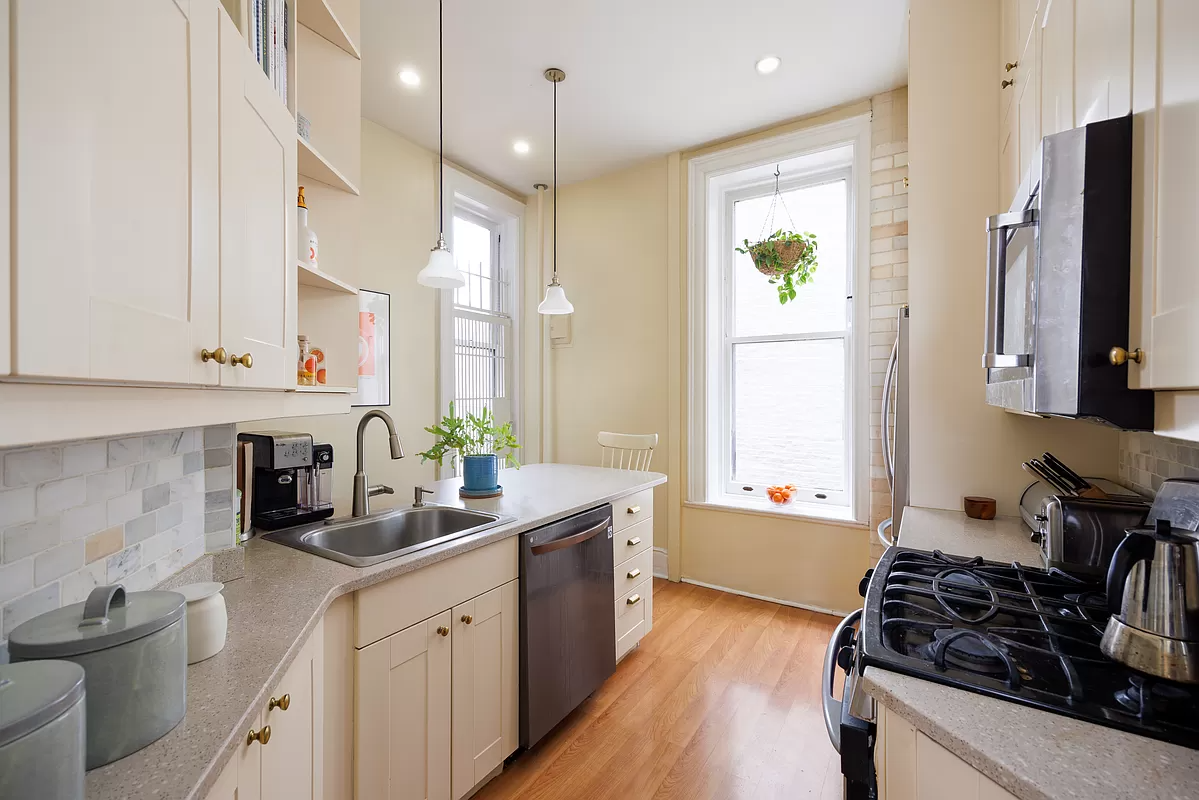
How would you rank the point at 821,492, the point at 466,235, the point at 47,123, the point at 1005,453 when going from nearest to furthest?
the point at 47,123
the point at 1005,453
the point at 821,492
the point at 466,235

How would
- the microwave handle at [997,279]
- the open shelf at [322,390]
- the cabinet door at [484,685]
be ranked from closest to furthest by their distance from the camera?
the microwave handle at [997,279]
the open shelf at [322,390]
the cabinet door at [484,685]

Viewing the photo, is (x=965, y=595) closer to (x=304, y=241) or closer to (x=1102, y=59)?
(x=1102, y=59)

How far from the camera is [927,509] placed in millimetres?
1922

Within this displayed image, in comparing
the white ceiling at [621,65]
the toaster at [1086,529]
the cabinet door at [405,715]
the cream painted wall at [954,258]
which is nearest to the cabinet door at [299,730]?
the cabinet door at [405,715]

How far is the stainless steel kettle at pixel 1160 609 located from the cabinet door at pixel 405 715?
4.82ft

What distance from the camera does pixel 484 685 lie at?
1679 millimetres

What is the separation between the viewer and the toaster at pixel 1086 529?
116 centimetres

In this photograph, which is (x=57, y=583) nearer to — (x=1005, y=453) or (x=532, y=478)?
(x=532, y=478)

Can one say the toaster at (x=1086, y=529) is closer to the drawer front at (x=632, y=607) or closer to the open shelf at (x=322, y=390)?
the drawer front at (x=632, y=607)

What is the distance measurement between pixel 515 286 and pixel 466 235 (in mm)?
550

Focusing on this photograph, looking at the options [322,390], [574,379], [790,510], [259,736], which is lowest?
[790,510]

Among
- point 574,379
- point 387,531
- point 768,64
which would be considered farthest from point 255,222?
point 574,379

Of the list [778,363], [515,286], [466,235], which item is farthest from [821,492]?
[466,235]

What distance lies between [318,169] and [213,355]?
926 mm
